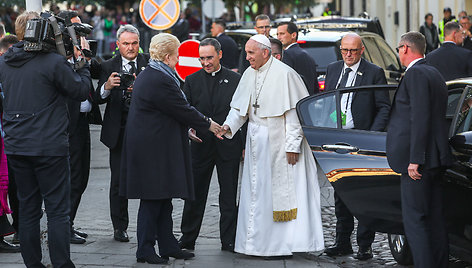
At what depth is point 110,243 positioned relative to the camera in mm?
8656

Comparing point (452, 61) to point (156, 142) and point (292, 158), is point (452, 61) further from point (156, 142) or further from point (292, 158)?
point (156, 142)

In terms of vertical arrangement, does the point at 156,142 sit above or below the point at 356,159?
above

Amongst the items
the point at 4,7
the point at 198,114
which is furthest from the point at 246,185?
the point at 4,7

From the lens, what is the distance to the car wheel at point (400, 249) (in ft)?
25.4

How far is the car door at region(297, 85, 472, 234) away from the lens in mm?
7121

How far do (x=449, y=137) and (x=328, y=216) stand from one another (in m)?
2.99

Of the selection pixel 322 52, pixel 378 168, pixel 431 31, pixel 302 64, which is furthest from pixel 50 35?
A: pixel 431 31

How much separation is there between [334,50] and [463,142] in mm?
7670

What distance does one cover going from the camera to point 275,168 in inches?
321

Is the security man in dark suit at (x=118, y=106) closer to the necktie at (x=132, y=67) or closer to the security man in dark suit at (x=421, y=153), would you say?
the necktie at (x=132, y=67)

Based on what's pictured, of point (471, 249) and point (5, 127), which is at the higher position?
point (5, 127)

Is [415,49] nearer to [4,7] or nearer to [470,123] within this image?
[470,123]

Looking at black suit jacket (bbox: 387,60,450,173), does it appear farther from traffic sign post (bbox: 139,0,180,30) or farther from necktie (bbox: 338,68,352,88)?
traffic sign post (bbox: 139,0,180,30)

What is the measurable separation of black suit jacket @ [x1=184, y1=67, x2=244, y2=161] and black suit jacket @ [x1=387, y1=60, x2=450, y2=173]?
2.06 metres
